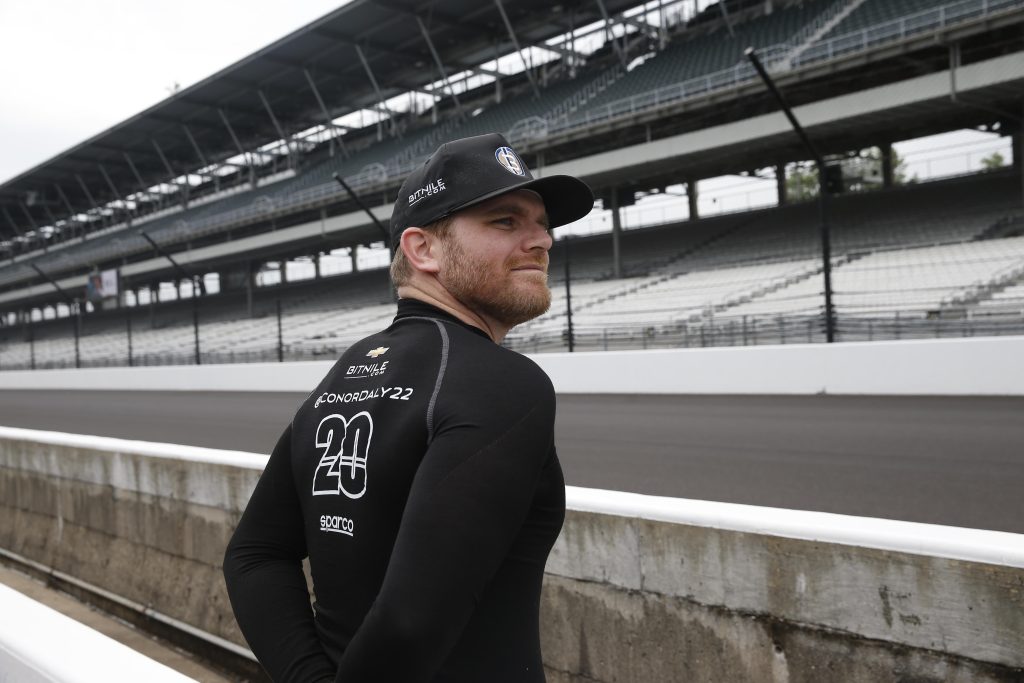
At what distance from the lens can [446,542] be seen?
107cm

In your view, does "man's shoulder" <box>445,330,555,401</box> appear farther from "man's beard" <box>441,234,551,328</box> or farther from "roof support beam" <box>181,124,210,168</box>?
"roof support beam" <box>181,124,210,168</box>

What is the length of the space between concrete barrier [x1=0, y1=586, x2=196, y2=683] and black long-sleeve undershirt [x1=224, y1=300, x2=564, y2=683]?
215 mm

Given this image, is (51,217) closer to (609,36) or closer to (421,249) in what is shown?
(609,36)

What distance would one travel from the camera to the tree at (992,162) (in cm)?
2328

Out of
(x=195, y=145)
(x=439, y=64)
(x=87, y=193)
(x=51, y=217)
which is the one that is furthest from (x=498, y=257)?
(x=51, y=217)

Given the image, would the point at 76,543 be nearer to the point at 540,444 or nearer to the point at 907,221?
the point at 540,444

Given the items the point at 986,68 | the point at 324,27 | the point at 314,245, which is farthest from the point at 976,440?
the point at 314,245

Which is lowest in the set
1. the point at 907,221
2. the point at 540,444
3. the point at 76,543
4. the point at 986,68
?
the point at 76,543

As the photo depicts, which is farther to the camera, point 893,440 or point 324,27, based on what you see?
point 324,27

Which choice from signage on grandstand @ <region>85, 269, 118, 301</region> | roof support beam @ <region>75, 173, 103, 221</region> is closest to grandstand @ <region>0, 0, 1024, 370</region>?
roof support beam @ <region>75, 173, 103, 221</region>

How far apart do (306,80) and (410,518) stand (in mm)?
40618

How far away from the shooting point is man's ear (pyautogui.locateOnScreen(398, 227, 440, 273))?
1396mm

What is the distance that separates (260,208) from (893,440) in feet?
117

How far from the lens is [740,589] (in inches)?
98.6
